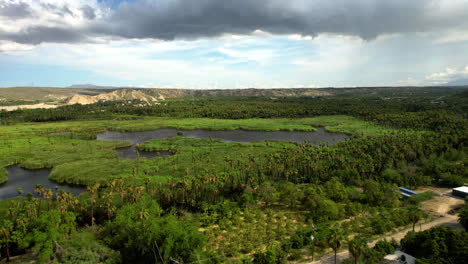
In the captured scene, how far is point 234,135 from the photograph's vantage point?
105 m

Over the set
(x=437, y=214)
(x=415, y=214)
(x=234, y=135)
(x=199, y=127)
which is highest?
(x=199, y=127)

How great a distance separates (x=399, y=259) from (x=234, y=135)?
266 ft

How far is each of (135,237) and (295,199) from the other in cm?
2337

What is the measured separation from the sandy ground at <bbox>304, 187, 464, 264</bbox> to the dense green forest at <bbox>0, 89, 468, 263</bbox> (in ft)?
2.85

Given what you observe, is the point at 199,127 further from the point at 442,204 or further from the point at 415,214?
the point at 415,214

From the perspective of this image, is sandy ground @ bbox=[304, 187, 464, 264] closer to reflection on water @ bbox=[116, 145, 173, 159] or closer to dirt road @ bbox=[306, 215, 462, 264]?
dirt road @ bbox=[306, 215, 462, 264]

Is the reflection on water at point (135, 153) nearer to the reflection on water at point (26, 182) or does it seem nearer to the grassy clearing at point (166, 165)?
the grassy clearing at point (166, 165)

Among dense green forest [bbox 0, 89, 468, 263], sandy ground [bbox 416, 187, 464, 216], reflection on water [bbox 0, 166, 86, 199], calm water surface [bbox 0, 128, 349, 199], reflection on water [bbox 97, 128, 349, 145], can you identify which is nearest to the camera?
dense green forest [bbox 0, 89, 468, 263]

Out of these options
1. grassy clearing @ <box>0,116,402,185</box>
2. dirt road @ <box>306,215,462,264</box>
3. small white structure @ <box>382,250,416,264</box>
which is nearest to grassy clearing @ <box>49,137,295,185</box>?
grassy clearing @ <box>0,116,402,185</box>

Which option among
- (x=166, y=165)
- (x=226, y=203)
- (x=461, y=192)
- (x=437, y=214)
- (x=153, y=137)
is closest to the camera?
(x=437, y=214)

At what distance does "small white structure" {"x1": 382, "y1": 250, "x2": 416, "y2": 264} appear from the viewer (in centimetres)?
2630

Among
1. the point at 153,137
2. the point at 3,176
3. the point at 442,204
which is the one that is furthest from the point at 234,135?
the point at 442,204

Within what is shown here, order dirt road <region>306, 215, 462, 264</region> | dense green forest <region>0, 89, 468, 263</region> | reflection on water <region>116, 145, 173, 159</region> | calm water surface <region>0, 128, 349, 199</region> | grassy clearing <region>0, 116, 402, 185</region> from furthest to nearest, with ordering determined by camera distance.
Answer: reflection on water <region>116, 145, 173, 159</region> → grassy clearing <region>0, 116, 402, 185</region> → calm water surface <region>0, 128, 349, 199</region> → dirt road <region>306, 215, 462, 264</region> → dense green forest <region>0, 89, 468, 263</region>

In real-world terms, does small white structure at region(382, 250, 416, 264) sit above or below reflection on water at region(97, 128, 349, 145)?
below
